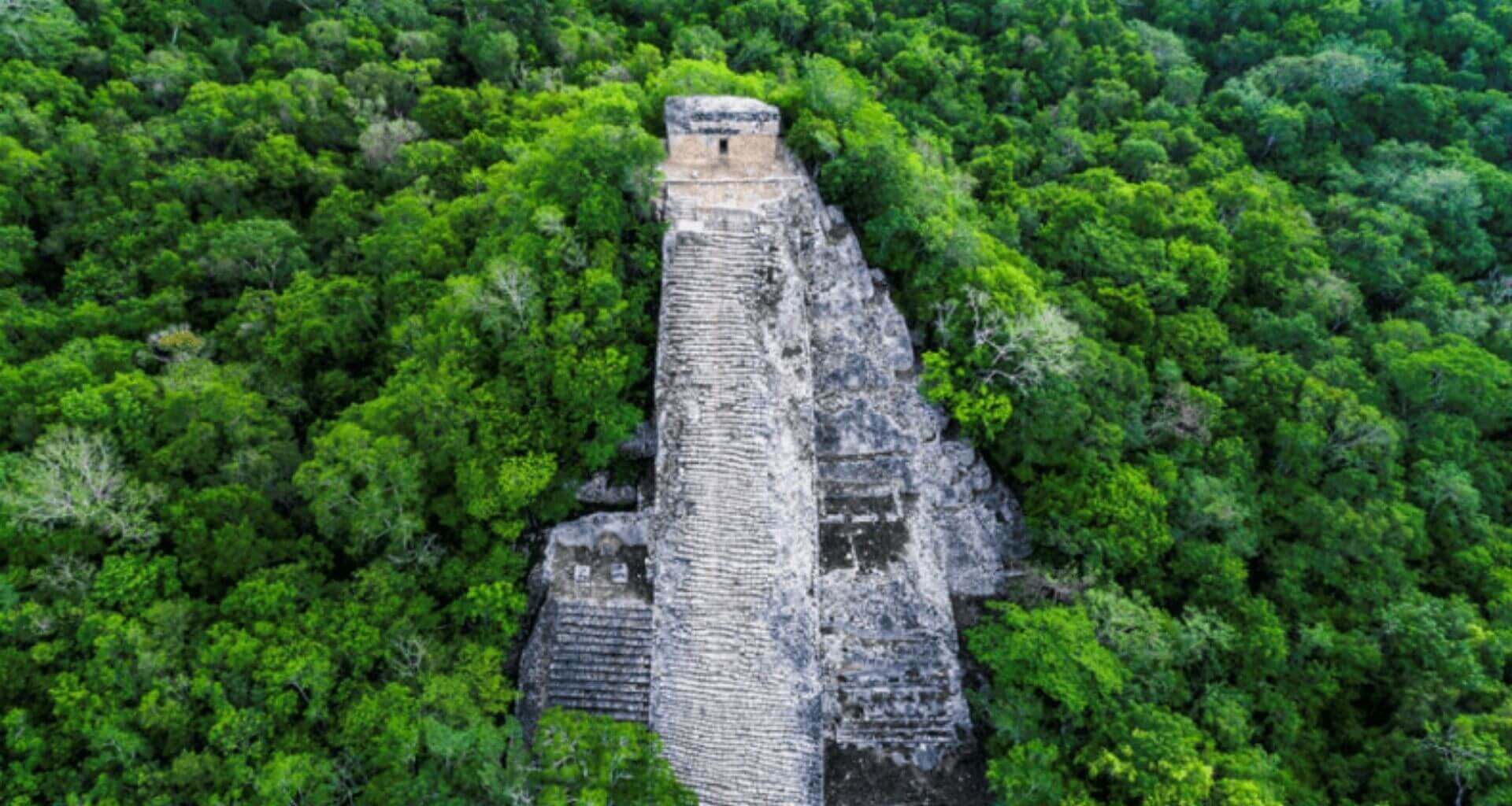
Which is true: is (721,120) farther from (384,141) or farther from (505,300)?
(384,141)

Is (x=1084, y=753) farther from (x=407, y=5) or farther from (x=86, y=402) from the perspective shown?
(x=407, y=5)

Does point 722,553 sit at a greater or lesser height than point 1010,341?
lesser

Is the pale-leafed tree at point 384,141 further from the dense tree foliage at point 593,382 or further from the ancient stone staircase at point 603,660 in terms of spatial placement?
the ancient stone staircase at point 603,660

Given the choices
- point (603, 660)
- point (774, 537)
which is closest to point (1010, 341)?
point (774, 537)

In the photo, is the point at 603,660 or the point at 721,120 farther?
the point at 721,120

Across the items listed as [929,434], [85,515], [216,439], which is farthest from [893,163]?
[85,515]

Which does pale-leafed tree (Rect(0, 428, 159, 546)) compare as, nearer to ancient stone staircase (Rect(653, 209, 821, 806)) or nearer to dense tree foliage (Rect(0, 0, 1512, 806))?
dense tree foliage (Rect(0, 0, 1512, 806))

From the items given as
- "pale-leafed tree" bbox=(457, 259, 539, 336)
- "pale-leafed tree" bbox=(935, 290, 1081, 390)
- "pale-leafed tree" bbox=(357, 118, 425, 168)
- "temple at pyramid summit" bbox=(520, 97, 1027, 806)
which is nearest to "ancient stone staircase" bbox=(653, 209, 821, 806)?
"temple at pyramid summit" bbox=(520, 97, 1027, 806)
